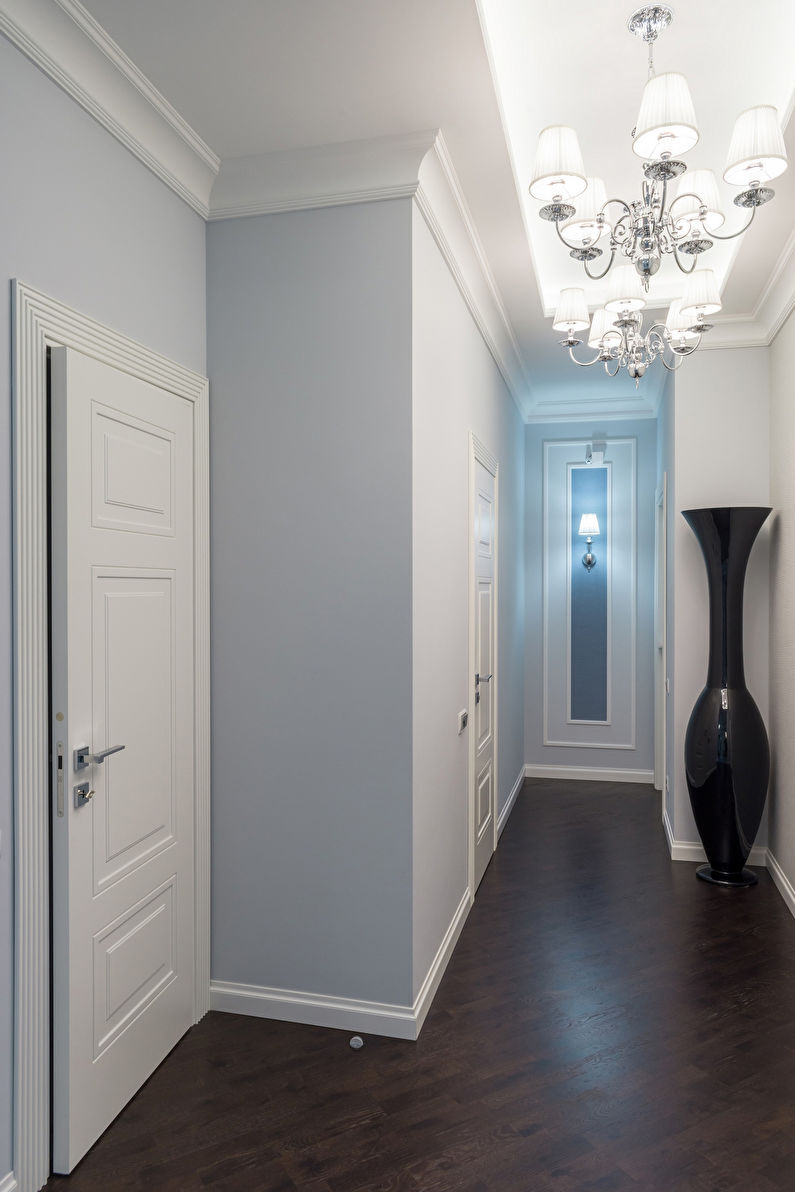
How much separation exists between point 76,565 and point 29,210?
2.75 feet

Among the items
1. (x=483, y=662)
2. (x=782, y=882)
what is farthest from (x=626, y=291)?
(x=782, y=882)

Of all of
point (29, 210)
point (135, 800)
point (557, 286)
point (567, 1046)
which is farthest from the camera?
point (557, 286)

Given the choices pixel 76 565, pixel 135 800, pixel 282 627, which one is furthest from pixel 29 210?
pixel 135 800

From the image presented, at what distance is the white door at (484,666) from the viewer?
375 cm

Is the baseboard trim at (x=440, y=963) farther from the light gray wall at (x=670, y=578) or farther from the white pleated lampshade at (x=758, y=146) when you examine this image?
the white pleated lampshade at (x=758, y=146)

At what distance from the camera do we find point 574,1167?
1.98 metres

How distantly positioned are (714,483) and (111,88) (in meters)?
3.32

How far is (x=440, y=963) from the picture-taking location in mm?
2936

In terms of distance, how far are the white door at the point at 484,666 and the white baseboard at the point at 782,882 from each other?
54.7 inches

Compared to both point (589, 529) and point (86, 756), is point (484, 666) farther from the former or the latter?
point (86, 756)

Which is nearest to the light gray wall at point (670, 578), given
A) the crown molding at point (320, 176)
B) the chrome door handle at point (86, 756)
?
the crown molding at point (320, 176)

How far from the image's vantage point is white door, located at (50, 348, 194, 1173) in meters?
1.96

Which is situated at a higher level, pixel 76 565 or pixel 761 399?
pixel 761 399

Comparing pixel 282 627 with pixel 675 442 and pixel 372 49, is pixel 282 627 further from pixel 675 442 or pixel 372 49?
pixel 675 442
